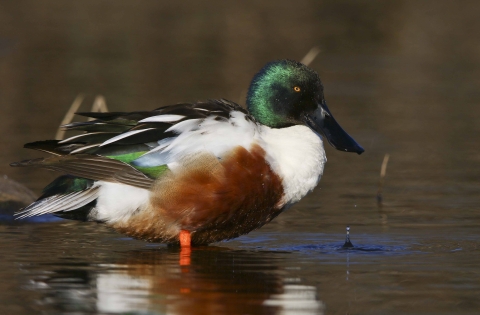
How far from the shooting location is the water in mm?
4477

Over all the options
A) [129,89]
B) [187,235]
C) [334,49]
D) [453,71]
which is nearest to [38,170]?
[187,235]

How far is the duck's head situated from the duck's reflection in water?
2.87ft

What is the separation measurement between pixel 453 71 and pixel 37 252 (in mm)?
9284

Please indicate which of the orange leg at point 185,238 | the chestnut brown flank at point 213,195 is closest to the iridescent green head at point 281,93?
the chestnut brown flank at point 213,195

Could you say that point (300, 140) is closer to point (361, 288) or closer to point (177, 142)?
point (177, 142)

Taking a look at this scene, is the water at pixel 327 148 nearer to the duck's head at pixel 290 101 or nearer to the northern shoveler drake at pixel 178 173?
the northern shoveler drake at pixel 178 173

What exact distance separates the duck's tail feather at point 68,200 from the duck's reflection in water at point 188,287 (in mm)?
351

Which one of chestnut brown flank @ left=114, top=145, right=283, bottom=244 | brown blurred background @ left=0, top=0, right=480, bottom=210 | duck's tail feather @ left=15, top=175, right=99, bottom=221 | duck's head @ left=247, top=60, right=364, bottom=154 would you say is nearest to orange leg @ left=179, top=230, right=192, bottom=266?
chestnut brown flank @ left=114, top=145, right=283, bottom=244

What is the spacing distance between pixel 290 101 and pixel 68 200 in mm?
1411

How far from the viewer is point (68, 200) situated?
5.41 meters

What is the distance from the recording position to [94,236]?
5.95 metres

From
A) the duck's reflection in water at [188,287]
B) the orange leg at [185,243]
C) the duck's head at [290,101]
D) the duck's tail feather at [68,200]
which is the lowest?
the duck's reflection in water at [188,287]

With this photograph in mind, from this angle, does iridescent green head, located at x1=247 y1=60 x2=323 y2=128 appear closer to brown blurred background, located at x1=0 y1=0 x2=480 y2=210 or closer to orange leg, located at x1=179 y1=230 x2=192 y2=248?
orange leg, located at x1=179 y1=230 x2=192 y2=248

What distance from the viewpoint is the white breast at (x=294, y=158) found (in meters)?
5.46
